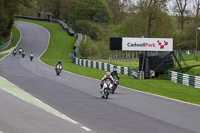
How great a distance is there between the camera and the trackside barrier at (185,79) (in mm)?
30461

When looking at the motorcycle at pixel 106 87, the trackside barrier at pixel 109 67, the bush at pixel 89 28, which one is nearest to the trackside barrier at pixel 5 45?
the trackside barrier at pixel 109 67

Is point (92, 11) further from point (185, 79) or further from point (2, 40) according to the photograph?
point (185, 79)

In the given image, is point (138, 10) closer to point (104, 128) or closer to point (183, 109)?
point (183, 109)

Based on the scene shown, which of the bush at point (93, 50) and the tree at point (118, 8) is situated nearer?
the bush at point (93, 50)

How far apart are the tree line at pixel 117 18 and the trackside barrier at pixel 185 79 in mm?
30686

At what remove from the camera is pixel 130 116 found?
48.8 ft

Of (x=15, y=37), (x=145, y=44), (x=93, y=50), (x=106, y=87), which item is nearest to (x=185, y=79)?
(x=145, y=44)

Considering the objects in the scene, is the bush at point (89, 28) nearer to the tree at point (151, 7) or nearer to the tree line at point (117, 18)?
the tree line at point (117, 18)

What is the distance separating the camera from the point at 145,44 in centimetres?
3850

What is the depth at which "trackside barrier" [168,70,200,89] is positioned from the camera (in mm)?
30461

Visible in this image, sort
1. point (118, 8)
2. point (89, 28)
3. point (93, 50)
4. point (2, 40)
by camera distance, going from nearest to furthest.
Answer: point (93, 50), point (2, 40), point (89, 28), point (118, 8)

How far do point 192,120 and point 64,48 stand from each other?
59.8 metres

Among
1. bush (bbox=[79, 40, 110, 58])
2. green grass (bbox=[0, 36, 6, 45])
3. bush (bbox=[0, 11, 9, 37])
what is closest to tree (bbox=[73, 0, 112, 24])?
green grass (bbox=[0, 36, 6, 45])

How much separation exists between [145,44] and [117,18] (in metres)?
85.4
